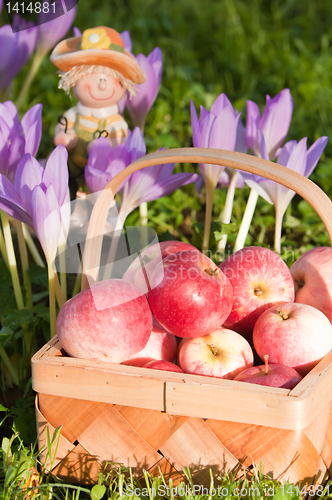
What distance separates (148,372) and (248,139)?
30.9 inches

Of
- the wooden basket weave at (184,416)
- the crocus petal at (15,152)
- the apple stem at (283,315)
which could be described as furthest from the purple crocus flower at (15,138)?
the apple stem at (283,315)

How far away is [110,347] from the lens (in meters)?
1.06

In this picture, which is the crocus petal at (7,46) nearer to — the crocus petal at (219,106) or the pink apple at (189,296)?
the crocus petal at (219,106)

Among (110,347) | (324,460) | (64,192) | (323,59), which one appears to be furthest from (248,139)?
(323,59)

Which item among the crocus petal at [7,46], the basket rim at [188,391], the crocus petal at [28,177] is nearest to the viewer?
the basket rim at [188,391]

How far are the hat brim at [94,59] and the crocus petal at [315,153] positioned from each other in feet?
1.78

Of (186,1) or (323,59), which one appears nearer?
(323,59)

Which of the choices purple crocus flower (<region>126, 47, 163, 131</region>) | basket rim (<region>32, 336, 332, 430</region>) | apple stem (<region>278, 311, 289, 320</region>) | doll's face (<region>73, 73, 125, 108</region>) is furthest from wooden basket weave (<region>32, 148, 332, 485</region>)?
purple crocus flower (<region>126, 47, 163, 131</region>)

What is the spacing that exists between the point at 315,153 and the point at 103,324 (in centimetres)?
76

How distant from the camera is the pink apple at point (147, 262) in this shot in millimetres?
1182

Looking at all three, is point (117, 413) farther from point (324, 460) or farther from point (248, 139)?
point (248, 139)

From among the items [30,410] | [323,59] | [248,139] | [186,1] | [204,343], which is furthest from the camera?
[186,1]

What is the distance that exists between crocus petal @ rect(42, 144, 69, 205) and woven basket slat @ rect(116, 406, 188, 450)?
50 cm

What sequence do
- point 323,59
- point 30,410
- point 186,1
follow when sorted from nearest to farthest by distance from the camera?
point 30,410
point 323,59
point 186,1
